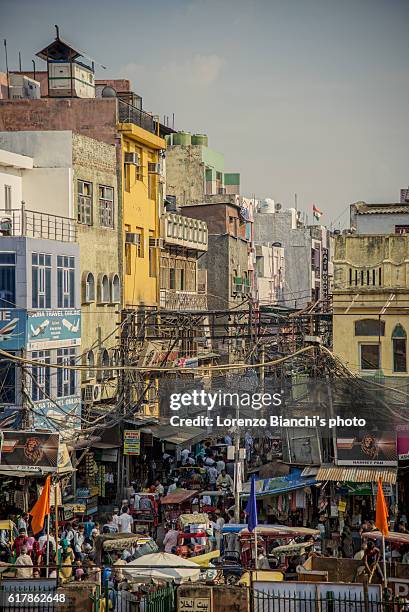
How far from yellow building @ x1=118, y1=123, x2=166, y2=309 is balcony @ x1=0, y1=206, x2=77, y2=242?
5.33 metres

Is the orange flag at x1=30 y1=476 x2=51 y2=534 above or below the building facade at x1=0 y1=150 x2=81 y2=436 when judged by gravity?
below

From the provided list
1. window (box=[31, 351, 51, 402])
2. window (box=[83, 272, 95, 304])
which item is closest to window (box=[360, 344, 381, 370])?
window (box=[83, 272, 95, 304])

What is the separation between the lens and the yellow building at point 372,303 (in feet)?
112

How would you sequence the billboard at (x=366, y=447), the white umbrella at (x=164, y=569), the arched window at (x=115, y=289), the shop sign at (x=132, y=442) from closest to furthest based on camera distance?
the white umbrella at (x=164, y=569), the billboard at (x=366, y=447), the shop sign at (x=132, y=442), the arched window at (x=115, y=289)

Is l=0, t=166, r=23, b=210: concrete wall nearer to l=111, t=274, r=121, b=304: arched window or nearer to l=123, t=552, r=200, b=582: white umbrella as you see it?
l=111, t=274, r=121, b=304: arched window

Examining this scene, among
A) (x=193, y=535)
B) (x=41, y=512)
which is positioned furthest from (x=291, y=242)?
(x=41, y=512)

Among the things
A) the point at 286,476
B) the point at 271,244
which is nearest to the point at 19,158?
the point at 286,476

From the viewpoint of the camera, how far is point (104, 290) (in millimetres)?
37219

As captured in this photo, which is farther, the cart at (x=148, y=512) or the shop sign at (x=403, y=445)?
the cart at (x=148, y=512)

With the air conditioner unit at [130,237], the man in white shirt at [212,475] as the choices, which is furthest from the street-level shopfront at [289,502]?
the air conditioner unit at [130,237]

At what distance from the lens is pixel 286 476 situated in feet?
91.0

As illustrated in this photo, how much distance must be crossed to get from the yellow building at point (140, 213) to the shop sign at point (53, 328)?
6.85 meters

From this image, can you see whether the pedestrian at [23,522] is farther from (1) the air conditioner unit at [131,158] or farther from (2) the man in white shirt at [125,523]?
(1) the air conditioner unit at [131,158]

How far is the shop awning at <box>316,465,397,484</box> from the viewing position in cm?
2569
